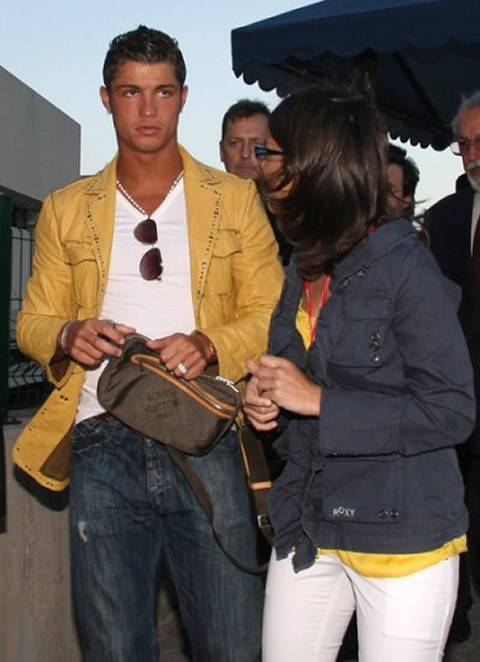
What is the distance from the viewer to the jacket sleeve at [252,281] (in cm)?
309

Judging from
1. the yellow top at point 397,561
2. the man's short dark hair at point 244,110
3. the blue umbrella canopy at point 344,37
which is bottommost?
the yellow top at point 397,561

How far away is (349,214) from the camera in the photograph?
8.18 feet

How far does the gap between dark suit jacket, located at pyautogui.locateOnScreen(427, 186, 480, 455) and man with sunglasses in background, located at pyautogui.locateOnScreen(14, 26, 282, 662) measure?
3.99 ft

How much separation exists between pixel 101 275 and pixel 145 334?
0.71 feet

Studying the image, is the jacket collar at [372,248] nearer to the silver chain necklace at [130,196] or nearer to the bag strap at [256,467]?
the bag strap at [256,467]

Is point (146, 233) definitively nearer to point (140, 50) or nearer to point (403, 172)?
point (140, 50)

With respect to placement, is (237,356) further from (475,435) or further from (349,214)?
(475,435)

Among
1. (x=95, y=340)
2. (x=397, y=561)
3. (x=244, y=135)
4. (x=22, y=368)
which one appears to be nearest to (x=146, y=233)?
(x=95, y=340)

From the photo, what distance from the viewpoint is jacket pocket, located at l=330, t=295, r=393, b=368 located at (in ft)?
7.99

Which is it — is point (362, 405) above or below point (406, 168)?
below

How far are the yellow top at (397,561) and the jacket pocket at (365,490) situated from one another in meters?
0.08

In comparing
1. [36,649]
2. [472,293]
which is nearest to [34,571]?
[36,649]

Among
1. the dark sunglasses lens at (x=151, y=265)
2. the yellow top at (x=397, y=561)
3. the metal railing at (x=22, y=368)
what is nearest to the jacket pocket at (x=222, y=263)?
the dark sunglasses lens at (x=151, y=265)

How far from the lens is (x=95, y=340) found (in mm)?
2924
